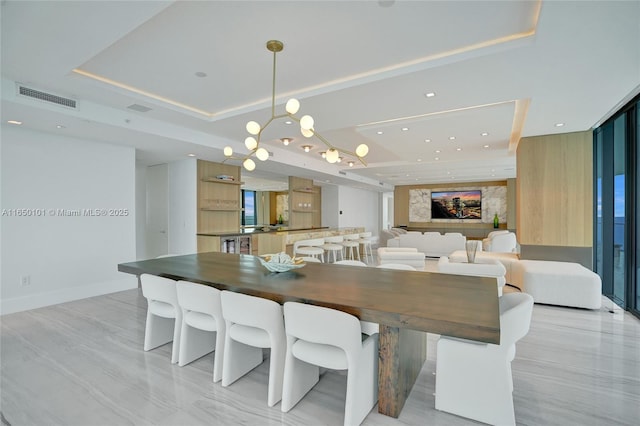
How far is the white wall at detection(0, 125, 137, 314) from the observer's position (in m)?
4.22

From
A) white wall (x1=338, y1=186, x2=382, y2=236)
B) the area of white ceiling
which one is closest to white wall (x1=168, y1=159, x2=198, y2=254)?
the area of white ceiling

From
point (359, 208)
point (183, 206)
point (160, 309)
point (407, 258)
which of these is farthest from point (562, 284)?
point (359, 208)

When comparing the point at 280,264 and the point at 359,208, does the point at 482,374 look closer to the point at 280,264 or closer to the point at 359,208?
the point at 280,264

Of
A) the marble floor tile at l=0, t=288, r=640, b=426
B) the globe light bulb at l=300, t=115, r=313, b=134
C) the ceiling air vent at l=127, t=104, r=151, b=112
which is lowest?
the marble floor tile at l=0, t=288, r=640, b=426

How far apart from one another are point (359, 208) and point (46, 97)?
11.1 meters

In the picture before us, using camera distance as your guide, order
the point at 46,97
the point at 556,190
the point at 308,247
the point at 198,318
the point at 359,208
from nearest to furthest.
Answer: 1. the point at 198,318
2. the point at 46,97
3. the point at 556,190
4. the point at 308,247
5. the point at 359,208

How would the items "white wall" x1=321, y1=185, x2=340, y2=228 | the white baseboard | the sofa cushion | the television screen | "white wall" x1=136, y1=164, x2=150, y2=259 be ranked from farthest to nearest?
the television screen → "white wall" x1=321, y1=185, x2=340, y2=228 → the sofa cushion → "white wall" x1=136, y1=164, x2=150, y2=259 → the white baseboard

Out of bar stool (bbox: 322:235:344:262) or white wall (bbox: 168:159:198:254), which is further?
bar stool (bbox: 322:235:344:262)

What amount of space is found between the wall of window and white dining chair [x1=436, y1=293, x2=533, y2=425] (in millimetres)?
3452

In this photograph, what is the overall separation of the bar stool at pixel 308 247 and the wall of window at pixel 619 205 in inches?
196

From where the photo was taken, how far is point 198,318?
8.48 ft

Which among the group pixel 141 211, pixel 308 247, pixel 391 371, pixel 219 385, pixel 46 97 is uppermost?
pixel 46 97

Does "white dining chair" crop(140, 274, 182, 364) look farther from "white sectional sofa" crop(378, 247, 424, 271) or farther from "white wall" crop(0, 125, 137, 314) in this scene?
"white sectional sofa" crop(378, 247, 424, 271)

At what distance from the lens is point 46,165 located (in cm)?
453
